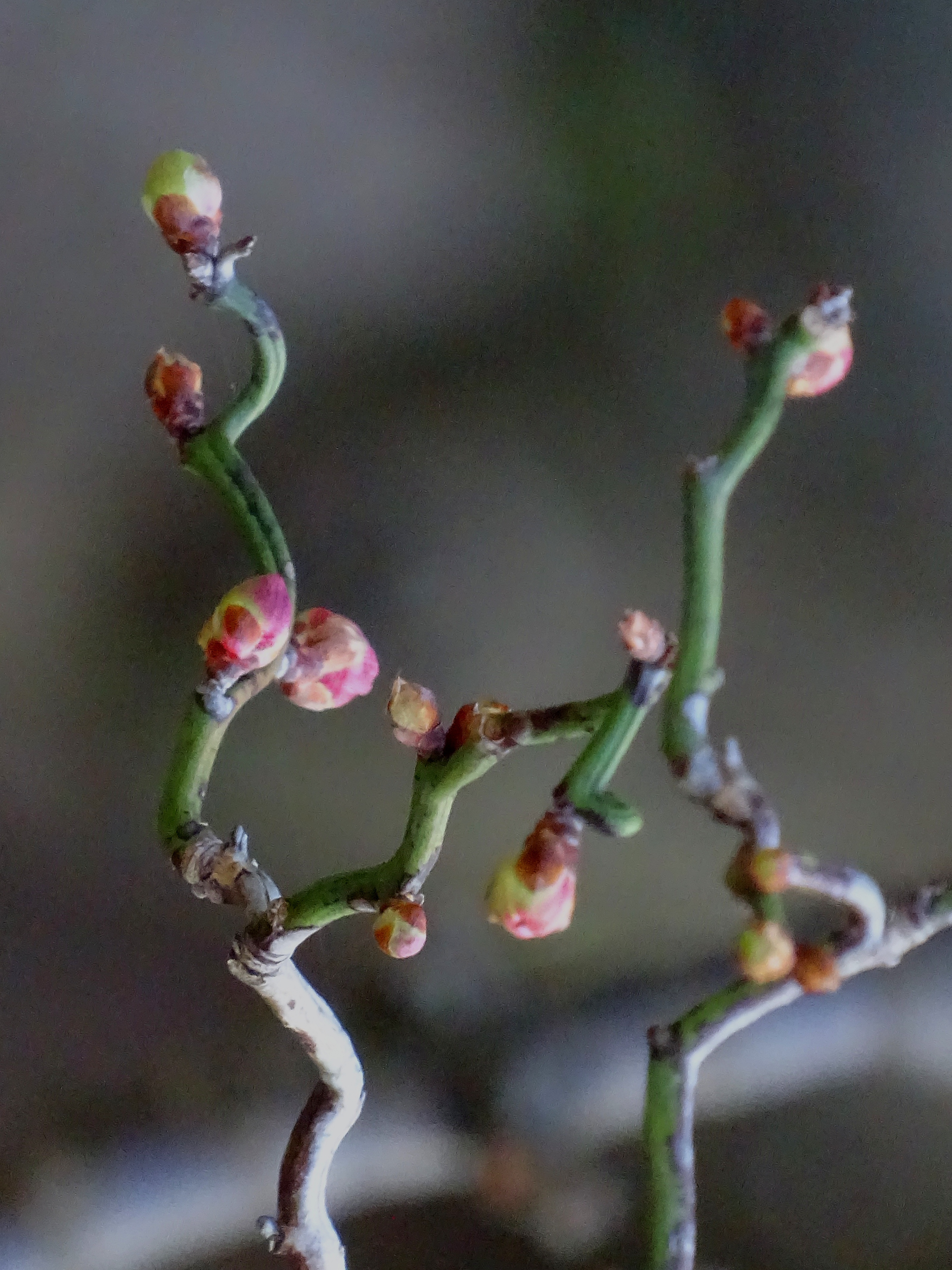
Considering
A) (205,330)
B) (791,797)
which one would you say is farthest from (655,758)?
(205,330)

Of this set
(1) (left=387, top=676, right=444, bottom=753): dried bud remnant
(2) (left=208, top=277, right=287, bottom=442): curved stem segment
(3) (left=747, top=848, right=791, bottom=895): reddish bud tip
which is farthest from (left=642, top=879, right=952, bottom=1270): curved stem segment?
(2) (left=208, top=277, right=287, bottom=442): curved stem segment

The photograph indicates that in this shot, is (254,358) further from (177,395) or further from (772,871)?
(772,871)

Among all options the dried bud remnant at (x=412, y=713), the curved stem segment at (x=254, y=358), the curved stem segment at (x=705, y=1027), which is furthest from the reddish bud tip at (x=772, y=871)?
the curved stem segment at (x=254, y=358)

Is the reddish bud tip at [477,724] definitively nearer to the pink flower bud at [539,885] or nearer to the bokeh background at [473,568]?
the pink flower bud at [539,885]

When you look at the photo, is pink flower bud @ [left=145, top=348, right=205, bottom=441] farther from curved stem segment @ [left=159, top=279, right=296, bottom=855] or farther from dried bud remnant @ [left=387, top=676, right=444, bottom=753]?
dried bud remnant @ [left=387, top=676, right=444, bottom=753]

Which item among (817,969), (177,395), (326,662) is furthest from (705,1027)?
(177,395)

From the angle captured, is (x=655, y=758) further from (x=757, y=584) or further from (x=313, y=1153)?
(x=313, y=1153)
